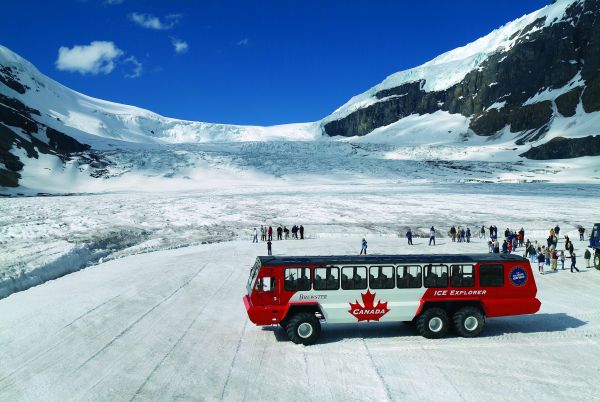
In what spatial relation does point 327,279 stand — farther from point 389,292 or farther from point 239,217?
point 239,217

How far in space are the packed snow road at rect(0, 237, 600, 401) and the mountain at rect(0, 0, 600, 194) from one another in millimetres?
66583

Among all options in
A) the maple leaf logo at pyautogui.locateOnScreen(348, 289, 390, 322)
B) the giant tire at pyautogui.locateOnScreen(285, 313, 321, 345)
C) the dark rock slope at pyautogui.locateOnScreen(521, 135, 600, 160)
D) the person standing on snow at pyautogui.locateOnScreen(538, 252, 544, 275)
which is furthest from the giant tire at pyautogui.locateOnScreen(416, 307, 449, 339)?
the dark rock slope at pyautogui.locateOnScreen(521, 135, 600, 160)


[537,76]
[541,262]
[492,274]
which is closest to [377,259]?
[492,274]

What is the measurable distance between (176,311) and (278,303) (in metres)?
5.31

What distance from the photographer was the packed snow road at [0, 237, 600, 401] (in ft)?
33.4

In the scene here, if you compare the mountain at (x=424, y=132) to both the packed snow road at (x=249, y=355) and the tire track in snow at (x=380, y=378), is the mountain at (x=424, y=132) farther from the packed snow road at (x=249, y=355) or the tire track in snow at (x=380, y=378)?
the tire track in snow at (x=380, y=378)

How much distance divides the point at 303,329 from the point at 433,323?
12.4 ft

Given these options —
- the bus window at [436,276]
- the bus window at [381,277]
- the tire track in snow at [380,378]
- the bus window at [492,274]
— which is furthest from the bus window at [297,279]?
the bus window at [492,274]

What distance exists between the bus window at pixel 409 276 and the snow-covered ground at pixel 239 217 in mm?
16794

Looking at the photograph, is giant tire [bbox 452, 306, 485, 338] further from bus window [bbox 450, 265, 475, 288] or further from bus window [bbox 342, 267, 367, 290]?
bus window [bbox 342, 267, 367, 290]

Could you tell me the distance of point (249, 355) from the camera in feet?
40.4

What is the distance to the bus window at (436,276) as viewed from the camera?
13.3 metres

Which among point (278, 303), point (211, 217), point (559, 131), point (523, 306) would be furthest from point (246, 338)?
point (559, 131)

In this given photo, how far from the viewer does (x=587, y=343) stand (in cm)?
1279
